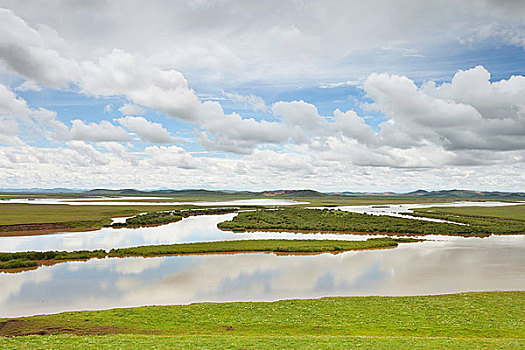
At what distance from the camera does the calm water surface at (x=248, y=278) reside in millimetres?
30016

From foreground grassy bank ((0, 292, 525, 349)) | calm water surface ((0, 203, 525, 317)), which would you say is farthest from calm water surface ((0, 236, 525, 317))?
foreground grassy bank ((0, 292, 525, 349))

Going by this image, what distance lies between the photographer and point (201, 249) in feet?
171

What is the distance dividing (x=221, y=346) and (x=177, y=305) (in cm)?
1033

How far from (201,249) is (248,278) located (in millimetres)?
17415

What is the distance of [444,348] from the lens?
1678cm

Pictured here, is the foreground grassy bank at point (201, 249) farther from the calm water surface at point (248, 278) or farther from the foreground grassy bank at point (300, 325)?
the foreground grassy bank at point (300, 325)

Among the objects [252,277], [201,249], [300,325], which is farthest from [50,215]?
[300,325]

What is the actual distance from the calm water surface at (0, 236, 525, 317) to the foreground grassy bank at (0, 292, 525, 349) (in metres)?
4.36

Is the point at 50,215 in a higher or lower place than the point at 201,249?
higher

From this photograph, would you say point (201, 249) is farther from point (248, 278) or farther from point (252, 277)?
point (248, 278)

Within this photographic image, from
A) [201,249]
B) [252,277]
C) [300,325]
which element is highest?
[300,325]

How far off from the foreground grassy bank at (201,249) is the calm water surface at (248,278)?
2.97m

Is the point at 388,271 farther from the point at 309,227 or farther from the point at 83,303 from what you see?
the point at 309,227

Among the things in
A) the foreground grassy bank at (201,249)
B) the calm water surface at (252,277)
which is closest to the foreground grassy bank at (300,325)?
the calm water surface at (252,277)
